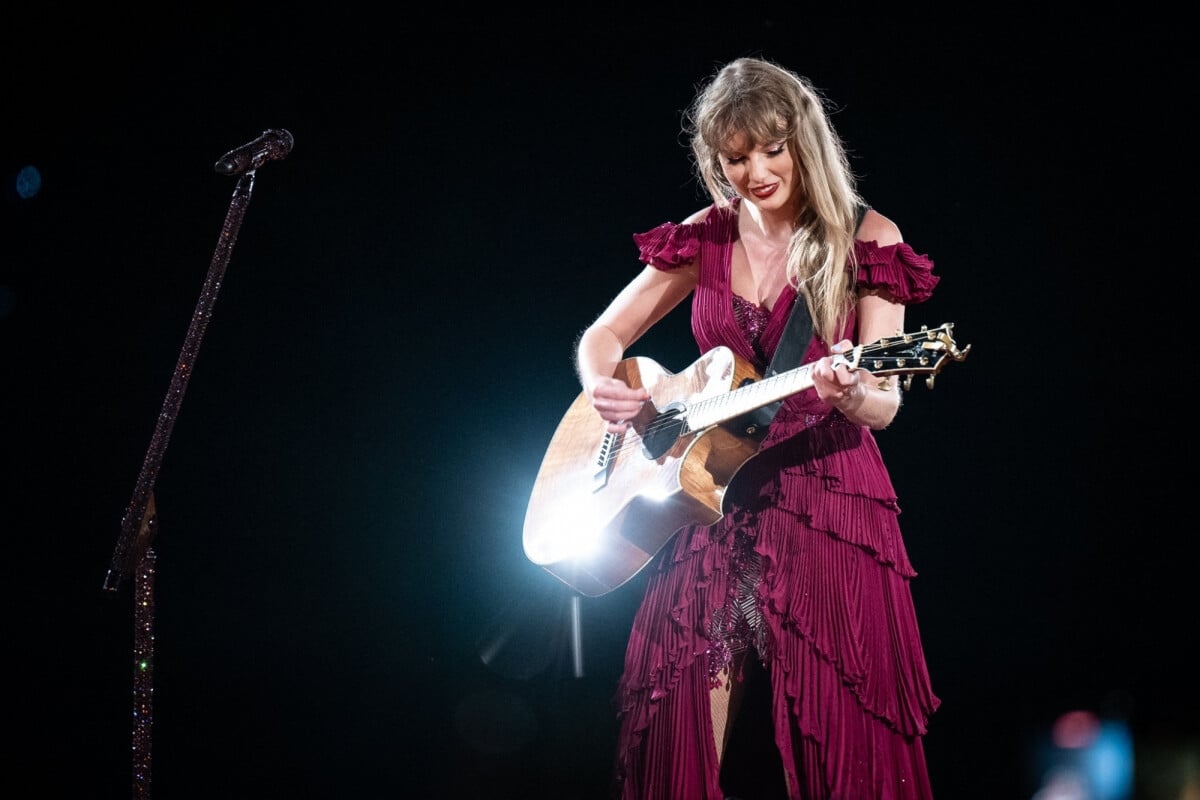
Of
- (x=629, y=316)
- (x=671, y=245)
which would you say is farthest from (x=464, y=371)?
(x=671, y=245)

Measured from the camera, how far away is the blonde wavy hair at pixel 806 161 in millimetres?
2002

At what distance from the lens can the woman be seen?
185cm

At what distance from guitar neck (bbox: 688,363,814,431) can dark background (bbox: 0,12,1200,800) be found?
1553 millimetres

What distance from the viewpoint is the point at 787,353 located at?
2.01 metres

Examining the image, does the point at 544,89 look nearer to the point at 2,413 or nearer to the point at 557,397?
the point at 557,397

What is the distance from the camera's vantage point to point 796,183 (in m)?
2.17

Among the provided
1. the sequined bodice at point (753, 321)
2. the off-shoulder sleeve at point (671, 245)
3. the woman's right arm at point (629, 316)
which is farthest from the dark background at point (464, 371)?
the sequined bodice at point (753, 321)

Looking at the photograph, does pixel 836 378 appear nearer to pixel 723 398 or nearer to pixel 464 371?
pixel 723 398

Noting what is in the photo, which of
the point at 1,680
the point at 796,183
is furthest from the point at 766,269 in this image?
the point at 1,680

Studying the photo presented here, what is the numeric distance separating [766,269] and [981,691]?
5.99ft

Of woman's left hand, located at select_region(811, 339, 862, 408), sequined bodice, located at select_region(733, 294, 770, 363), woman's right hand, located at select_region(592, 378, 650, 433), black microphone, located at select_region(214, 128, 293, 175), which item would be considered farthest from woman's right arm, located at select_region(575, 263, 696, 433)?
black microphone, located at select_region(214, 128, 293, 175)

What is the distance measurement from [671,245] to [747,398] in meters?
0.57

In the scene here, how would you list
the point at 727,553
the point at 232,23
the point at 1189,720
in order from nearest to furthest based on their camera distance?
the point at 727,553
the point at 1189,720
the point at 232,23

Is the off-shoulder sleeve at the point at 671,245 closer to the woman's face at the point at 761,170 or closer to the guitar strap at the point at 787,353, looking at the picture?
the woman's face at the point at 761,170
